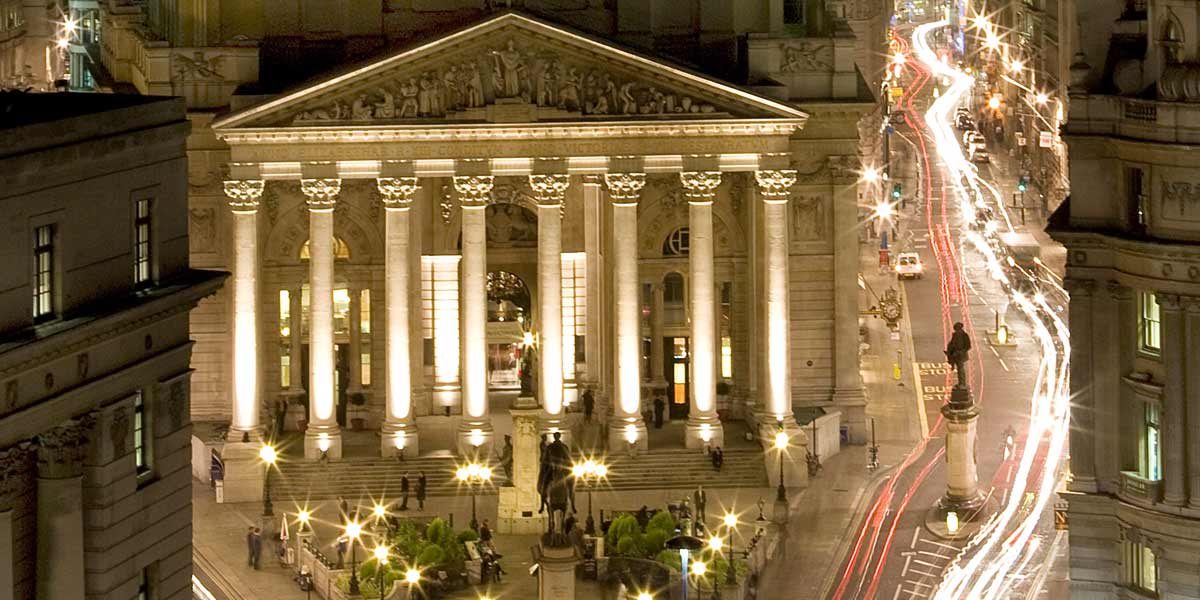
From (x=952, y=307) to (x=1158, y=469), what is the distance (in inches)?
3398

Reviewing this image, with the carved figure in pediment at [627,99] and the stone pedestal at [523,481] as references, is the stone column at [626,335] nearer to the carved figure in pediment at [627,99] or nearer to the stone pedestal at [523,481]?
the carved figure in pediment at [627,99]

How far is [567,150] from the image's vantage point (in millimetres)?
134125

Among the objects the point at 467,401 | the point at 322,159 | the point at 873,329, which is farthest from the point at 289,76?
the point at 873,329

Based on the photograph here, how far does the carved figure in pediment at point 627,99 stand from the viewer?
133m

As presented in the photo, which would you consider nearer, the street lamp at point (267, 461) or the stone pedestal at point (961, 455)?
the stone pedestal at point (961, 455)

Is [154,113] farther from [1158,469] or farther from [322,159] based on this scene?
[322,159]

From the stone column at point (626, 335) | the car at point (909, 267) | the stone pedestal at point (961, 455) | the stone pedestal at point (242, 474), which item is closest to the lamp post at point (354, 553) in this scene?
the stone pedestal at point (242, 474)

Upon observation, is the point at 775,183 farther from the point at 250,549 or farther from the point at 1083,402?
the point at 1083,402

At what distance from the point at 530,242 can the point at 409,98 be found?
11.9 meters

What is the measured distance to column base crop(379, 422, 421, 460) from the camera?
133500 mm

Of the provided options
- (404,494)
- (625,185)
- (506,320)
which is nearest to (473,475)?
(404,494)

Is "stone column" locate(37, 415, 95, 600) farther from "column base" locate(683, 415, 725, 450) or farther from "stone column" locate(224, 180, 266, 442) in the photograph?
"column base" locate(683, 415, 725, 450)

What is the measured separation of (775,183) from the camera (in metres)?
135

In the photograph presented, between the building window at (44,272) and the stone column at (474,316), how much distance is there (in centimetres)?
5508
